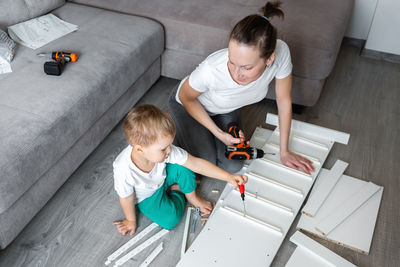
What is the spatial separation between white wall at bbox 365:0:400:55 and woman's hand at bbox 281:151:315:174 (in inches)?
67.5

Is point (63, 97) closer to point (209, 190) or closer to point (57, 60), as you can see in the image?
point (57, 60)

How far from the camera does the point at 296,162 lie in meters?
1.72

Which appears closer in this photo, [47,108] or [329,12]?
[47,108]

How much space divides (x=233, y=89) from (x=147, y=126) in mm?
532

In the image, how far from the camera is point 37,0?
82.0 inches

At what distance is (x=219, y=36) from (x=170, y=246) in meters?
1.23

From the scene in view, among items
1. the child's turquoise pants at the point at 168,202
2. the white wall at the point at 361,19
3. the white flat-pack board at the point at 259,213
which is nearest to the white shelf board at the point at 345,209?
the white flat-pack board at the point at 259,213

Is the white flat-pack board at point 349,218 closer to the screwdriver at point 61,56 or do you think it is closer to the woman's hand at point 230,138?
the woman's hand at point 230,138

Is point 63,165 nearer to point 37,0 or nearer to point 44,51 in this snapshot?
point 44,51

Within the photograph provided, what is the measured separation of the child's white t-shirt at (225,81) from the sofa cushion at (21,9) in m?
1.15

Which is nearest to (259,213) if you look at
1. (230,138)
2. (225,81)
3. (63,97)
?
(230,138)

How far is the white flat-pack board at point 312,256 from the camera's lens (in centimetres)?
135

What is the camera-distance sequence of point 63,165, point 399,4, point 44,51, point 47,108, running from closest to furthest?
point 47,108
point 63,165
point 44,51
point 399,4

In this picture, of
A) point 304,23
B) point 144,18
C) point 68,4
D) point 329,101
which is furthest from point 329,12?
point 68,4
